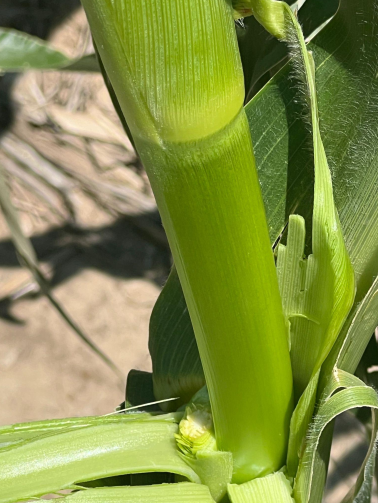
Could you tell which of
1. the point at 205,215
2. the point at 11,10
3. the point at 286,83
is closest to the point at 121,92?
the point at 205,215

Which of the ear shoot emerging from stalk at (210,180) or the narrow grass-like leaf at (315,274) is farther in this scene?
the narrow grass-like leaf at (315,274)

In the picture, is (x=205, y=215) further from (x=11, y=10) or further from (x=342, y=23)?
(x=11, y=10)

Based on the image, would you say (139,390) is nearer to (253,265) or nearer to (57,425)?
(57,425)

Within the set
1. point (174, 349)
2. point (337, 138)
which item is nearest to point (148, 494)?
point (174, 349)

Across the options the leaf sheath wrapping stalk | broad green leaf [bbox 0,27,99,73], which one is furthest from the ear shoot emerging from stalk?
broad green leaf [bbox 0,27,99,73]

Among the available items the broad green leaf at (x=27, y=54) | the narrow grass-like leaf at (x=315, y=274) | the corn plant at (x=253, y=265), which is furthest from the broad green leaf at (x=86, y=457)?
the broad green leaf at (x=27, y=54)

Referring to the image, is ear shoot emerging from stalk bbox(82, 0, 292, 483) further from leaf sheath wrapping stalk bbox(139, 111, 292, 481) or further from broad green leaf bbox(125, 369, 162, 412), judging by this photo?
broad green leaf bbox(125, 369, 162, 412)

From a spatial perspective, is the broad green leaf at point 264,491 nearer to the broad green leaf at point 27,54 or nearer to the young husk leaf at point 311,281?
the young husk leaf at point 311,281
